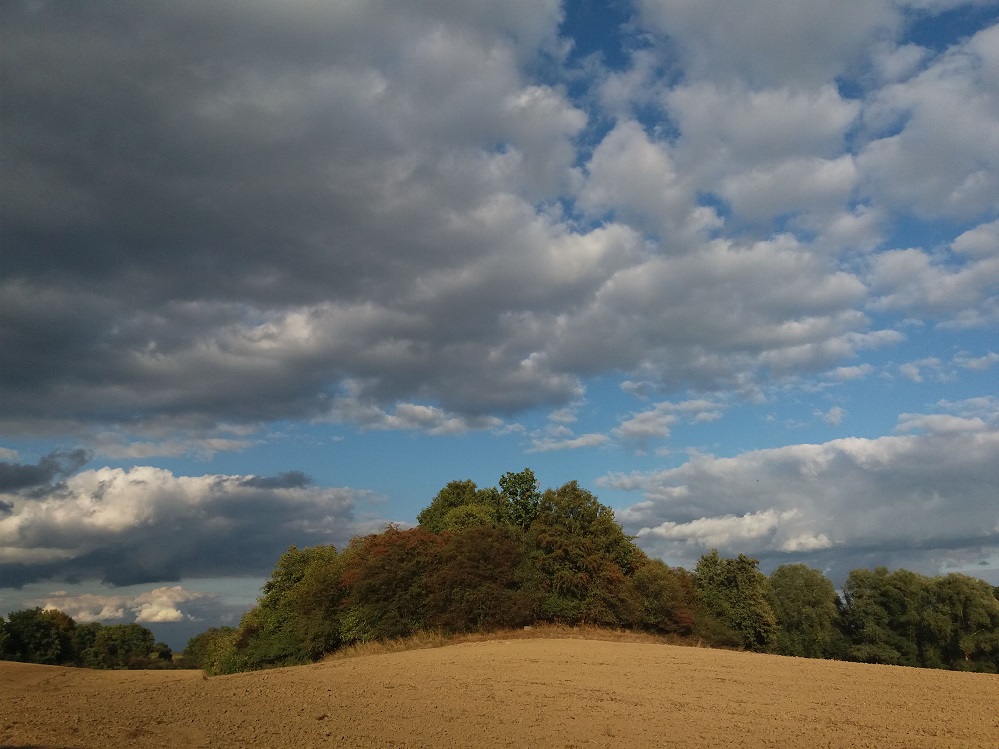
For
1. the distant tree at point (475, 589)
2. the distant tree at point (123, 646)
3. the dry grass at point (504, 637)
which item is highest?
the distant tree at point (475, 589)

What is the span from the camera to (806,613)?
77.2 meters

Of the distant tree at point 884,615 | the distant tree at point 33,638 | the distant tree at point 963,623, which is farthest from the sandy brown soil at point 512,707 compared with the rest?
the distant tree at point 33,638

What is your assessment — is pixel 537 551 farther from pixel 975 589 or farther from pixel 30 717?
pixel 975 589

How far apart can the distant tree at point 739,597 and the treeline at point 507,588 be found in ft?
0.35

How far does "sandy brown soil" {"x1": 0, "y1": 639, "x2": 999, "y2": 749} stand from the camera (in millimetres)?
14742

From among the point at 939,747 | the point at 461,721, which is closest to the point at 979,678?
the point at 939,747

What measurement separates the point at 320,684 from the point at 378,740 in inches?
301

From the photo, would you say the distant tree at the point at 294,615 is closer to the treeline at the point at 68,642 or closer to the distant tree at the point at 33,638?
the treeline at the point at 68,642

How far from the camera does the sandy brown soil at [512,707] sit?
14.7 m

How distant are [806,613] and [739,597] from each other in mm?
24343

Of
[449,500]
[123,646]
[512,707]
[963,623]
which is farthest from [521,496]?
[123,646]

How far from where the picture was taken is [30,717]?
48.1 ft

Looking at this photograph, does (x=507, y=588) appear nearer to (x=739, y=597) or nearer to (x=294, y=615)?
(x=294, y=615)

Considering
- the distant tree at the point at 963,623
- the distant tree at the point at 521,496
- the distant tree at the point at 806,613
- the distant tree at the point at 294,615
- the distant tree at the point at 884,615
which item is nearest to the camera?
the distant tree at the point at 294,615
